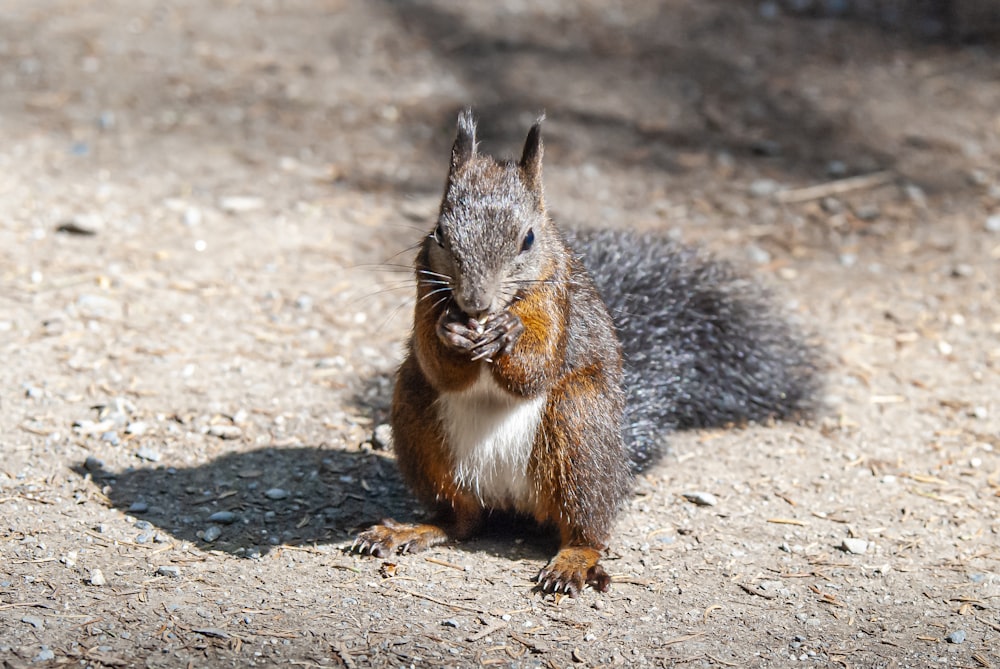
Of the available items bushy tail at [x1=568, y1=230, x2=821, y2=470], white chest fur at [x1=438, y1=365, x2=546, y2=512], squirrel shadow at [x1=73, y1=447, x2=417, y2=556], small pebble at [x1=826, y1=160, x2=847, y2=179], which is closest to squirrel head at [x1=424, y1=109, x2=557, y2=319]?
white chest fur at [x1=438, y1=365, x2=546, y2=512]

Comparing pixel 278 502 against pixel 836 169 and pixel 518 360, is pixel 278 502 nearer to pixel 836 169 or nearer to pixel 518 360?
pixel 518 360

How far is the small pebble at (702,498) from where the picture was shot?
3.12 metres

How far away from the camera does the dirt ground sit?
8.32 ft

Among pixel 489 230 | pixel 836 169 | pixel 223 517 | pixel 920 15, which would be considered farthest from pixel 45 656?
pixel 920 15

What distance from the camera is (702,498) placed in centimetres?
313

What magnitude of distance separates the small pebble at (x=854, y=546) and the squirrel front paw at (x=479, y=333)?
113cm

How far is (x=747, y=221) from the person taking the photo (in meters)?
4.90

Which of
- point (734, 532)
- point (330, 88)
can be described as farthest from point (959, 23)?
point (734, 532)

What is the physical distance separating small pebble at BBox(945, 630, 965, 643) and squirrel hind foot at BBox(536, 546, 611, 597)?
0.78 m

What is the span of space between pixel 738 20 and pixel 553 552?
4.64 m

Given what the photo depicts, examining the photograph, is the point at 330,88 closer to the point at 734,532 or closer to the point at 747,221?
the point at 747,221

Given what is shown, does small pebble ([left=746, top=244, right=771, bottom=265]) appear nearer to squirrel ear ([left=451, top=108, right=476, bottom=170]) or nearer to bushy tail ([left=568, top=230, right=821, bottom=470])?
bushy tail ([left=568, top=230, right=821, bottom=470])

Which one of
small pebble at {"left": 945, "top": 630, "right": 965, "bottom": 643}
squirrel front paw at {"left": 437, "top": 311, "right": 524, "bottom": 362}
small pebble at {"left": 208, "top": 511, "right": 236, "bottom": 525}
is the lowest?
small pebble at {"left": 208, "top": 511, "right": 236, "bottom": 525}

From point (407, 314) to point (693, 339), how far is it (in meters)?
1.32
